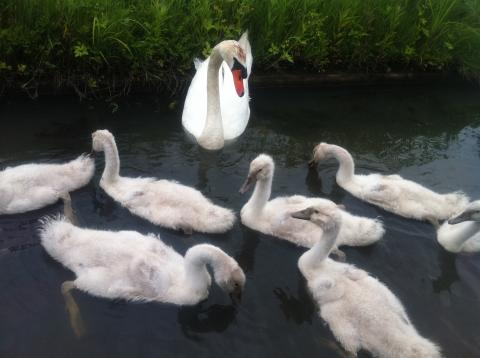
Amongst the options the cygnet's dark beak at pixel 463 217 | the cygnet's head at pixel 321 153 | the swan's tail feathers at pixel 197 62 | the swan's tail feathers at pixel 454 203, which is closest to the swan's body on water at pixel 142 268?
the cygnet's dark beak at pixel 463 217

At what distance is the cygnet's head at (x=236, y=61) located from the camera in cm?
615

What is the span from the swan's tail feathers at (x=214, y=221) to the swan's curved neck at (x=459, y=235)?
7.27 feet

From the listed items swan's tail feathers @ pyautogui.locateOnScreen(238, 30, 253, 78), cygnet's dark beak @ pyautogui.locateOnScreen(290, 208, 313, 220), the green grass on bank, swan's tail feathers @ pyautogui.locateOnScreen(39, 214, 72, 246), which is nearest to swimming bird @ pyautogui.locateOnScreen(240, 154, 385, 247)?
cygnet's dark beak @ pyautogui.locateOnScreen(290, 208, 313, 220)

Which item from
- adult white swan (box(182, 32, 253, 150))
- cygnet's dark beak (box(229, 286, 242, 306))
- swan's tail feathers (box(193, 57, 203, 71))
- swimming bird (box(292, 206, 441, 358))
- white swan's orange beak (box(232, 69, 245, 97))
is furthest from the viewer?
swan's tail feathers (box(193, 57, 203, 71))

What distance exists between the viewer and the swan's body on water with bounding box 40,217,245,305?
4.21 meters

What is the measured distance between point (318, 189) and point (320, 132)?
1668 mm

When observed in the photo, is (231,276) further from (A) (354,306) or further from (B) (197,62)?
(B) (197,62)

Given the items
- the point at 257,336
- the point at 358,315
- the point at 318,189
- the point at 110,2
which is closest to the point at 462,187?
the point at 318,189

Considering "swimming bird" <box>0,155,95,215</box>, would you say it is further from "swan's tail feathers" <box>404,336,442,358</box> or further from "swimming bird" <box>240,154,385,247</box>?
"swan's tail feathers" <box>404,336,442,358</box>

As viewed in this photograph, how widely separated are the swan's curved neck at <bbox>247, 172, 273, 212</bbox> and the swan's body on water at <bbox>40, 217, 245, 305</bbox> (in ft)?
3.57

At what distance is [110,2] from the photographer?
769 cm

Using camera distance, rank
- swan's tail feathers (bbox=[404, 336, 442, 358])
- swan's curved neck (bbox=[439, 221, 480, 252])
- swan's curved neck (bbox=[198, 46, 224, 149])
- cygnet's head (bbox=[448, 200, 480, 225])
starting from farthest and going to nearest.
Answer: swan's curved neck (bbox=[198, 46, 224, 149])
swan's curved neck (bbox=[439, 221, 480, 252])
cygnet's head (bbox=[448, 200, 480, 225])
swan's tail feathers (bbox=[404, 336, 442, 358])

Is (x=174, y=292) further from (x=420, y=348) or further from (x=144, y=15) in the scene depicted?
(x=144, y=15)

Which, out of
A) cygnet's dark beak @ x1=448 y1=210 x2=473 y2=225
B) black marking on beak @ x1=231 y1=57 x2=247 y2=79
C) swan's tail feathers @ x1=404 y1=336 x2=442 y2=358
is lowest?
swan's tail feathers @ x1=404 y1=336 x2=442 y2=358
